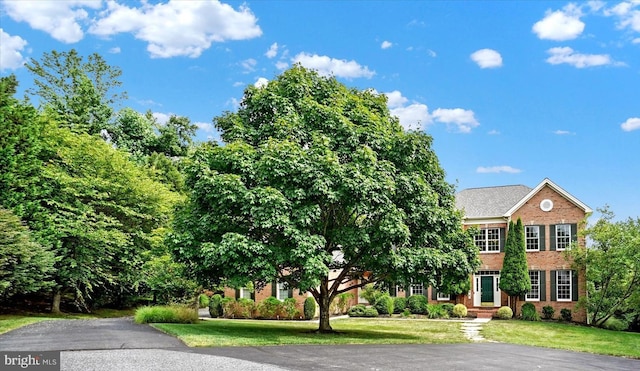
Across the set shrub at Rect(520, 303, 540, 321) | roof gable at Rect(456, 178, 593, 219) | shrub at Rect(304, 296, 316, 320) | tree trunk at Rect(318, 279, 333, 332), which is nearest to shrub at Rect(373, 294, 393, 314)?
shrub at Rect(304, 296, 316, 320)

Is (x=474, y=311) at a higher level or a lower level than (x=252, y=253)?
lower

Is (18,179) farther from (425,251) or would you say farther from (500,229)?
(500,229)

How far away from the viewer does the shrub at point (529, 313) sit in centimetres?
3056

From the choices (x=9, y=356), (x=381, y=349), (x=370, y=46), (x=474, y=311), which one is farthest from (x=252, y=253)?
(x=474, y=311)

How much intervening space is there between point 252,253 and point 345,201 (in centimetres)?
339

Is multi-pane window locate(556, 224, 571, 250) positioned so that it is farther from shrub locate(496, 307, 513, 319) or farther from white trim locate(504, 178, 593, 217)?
shrub locate(496, 307, 513, 319)

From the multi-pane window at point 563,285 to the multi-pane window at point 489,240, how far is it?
382cm

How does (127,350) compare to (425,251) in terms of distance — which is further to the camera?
(425,251)

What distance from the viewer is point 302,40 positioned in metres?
19.7

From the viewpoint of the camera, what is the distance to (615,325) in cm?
2862

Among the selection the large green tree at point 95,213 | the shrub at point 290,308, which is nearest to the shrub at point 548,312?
the shrub at point 290,308

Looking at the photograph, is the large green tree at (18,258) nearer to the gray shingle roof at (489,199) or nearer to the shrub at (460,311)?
the shrub at (460,311)

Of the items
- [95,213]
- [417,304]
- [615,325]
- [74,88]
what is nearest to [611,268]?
[615,325]

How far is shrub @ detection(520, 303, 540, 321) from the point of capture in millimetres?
30562
